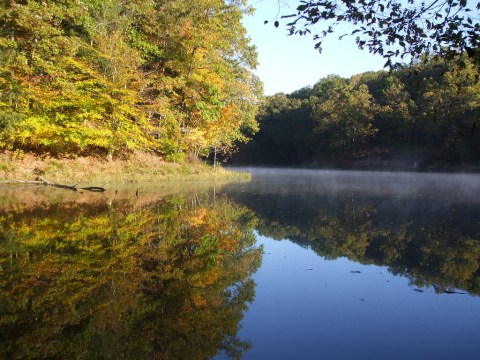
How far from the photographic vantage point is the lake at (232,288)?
3.39 meters

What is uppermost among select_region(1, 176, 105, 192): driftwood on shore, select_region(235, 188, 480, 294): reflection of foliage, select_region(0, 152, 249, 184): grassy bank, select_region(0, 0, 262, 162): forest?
select_region(0, 0, 262, 162): forest

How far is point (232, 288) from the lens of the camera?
4871 mm

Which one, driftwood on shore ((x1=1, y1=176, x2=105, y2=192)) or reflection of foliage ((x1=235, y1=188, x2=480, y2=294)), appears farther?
driftwood on shore ((x1=1, y1=176, x2=105, y2=192))

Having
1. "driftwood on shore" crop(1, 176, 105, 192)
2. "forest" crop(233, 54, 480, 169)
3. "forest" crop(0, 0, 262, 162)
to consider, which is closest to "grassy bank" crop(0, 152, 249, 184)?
"driftwood on shore" crop(1, 176, 105, 192)

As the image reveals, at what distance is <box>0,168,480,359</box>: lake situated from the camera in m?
3.39

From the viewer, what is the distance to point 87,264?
5.51 meters

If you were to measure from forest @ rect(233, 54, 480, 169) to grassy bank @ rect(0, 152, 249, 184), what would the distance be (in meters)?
24.2

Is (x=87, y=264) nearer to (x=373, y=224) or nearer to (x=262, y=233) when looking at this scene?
(x=262, y=233)

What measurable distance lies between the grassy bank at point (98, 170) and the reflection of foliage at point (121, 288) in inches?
413

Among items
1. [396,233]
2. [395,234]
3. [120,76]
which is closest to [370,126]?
[120,76]

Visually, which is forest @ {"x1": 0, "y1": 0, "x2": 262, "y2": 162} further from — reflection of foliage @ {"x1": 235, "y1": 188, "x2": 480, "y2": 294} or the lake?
reflection of foliage @ {"x1": 235, "y1": 188, "x2": 480, "y2": 294}

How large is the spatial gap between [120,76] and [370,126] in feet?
148

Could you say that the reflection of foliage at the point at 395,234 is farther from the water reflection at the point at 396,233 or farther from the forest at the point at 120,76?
the forest at the point at 120,76

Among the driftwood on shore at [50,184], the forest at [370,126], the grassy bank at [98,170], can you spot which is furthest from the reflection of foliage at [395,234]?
the forest at [370,126]
